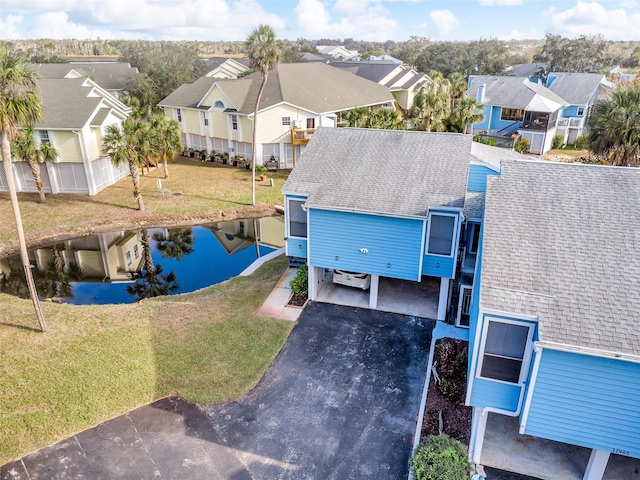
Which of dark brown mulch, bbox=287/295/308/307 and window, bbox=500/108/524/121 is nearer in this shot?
dark brown mulch, bbox=287/295/308/307

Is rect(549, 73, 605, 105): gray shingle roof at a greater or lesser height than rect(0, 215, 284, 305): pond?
greater

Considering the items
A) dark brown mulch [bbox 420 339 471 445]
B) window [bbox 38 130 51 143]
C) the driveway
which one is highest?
window [bbox 38 130 51 143]

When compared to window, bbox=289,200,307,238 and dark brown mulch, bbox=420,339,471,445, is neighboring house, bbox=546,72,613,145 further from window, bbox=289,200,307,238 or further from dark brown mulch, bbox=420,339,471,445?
dark brown mulch, bbox=420,339,471,445

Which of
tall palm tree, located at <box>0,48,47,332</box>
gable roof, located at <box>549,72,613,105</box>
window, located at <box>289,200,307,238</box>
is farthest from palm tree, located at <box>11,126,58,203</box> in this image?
gable roof, located at <box>549,72,613,105</box>

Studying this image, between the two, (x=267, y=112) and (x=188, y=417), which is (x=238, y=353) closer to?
(x=188, y=417)

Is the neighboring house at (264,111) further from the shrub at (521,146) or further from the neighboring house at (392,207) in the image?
the neighboring house at (392,207)

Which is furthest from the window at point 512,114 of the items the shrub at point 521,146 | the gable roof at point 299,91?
the gable roof at point 299,91

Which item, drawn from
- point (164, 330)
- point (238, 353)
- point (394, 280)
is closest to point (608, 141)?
point (394, 280)

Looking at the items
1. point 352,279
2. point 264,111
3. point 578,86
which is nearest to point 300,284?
point 352,279
